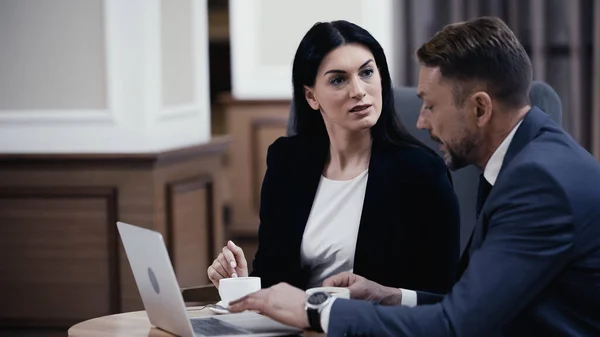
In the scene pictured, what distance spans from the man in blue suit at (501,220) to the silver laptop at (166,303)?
0.26 feet

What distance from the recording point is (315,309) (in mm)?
1867

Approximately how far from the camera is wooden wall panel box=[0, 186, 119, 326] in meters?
4.02

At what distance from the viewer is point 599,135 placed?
5.20 metres

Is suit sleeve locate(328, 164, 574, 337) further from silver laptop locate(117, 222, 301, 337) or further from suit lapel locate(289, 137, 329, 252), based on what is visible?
suit lapel locate(289, 137, 329, 252)

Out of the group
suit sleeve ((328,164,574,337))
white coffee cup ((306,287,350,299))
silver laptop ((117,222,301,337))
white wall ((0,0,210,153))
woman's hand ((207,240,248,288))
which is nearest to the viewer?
suit sleeve ((328,164,574,337))

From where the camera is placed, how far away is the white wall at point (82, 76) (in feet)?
13.0

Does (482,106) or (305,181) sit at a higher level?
(482,106)

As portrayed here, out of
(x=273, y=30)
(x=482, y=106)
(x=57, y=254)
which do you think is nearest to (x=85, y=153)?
(x=57, y=254)

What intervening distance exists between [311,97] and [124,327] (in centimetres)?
79

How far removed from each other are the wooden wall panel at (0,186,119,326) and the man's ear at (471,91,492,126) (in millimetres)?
2343

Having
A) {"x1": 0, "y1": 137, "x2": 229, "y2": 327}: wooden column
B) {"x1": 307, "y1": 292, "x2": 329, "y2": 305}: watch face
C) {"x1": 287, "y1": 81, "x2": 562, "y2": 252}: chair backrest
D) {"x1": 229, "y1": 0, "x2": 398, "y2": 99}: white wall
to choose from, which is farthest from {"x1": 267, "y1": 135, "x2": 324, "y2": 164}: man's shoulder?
{"x1": 229, "y1": 0, "x2": 398, "y2": 99}: white wall

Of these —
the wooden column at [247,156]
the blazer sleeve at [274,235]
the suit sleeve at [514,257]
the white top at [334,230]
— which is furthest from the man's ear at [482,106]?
the wooden column at [247,156]

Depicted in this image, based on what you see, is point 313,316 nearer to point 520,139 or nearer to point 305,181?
point 520,139

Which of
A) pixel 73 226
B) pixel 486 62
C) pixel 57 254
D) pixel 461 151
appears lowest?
pixel 57 254
